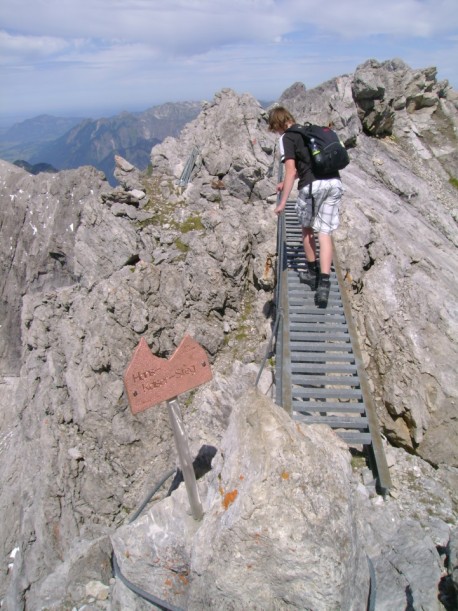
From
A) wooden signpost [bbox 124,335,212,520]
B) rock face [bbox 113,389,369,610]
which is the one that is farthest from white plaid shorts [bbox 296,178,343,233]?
rock face [bbox 113,389,369,610]

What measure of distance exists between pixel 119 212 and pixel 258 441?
1210cm

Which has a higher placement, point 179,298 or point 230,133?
point 230,133

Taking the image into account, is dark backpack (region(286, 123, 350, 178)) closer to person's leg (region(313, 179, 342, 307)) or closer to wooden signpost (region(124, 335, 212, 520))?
person's leg (region(313, 179, 342, 307))

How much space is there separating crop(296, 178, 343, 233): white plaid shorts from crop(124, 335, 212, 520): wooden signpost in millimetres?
4648

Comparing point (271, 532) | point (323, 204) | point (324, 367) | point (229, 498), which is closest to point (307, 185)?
point (323, 204)

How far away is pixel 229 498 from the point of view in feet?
16.1

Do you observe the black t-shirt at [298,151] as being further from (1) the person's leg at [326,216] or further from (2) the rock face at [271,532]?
(2) the rock face at [271,532]

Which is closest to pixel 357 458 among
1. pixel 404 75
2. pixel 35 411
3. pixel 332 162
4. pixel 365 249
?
pixel 332 162

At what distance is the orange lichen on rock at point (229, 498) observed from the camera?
4.85 meters

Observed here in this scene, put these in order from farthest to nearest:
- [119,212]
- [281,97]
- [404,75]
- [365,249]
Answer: [281,97] → [404,75] → [119,212] → [365,249]

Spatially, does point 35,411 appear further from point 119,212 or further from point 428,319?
point 428,319

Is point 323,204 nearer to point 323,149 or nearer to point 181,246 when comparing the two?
point 323,149

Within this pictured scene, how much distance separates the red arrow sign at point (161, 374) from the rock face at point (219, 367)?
79cm

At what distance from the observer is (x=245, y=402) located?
5.44 m
